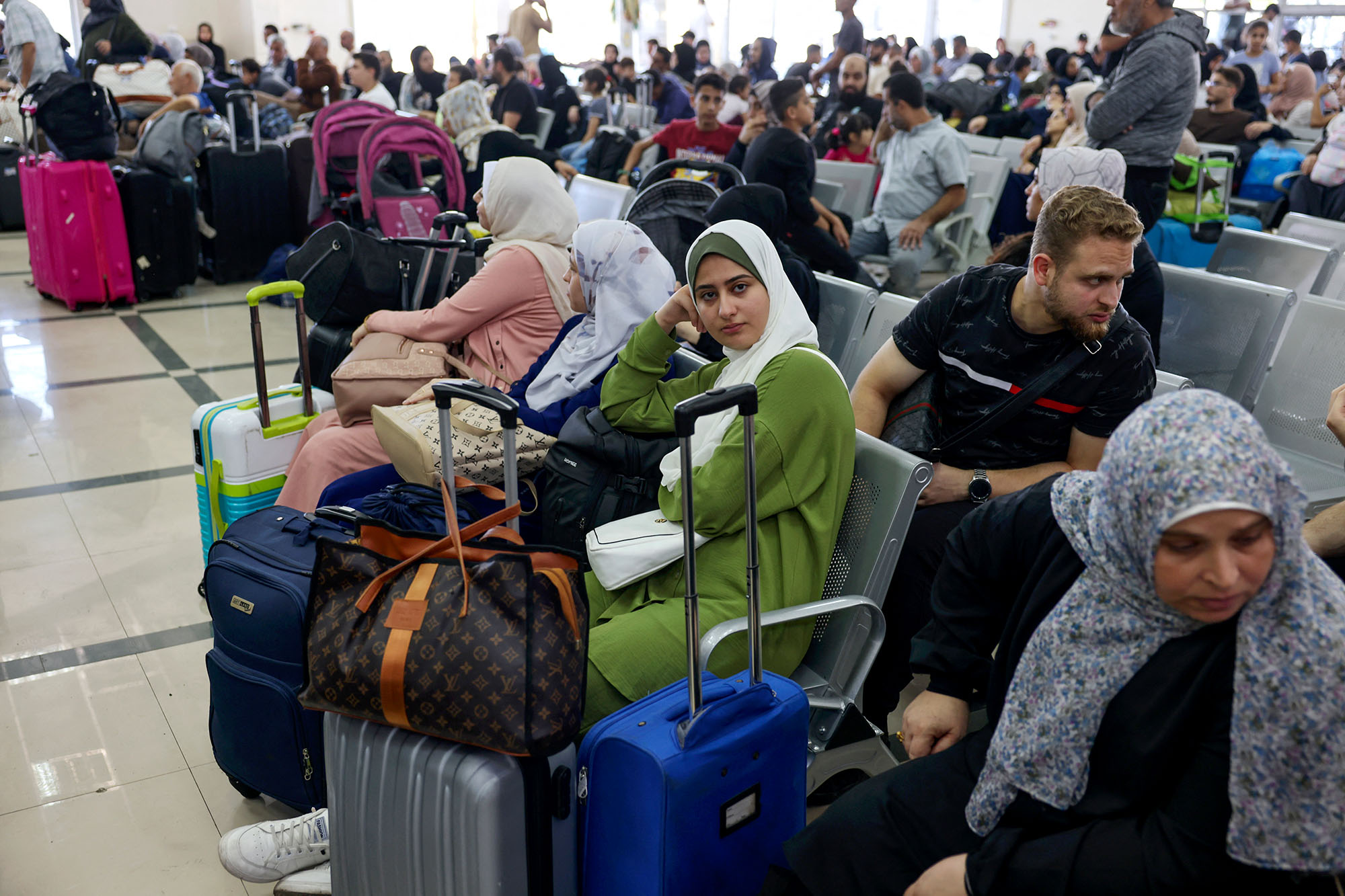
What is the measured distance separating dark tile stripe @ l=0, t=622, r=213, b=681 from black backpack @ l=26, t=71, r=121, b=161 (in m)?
4.22

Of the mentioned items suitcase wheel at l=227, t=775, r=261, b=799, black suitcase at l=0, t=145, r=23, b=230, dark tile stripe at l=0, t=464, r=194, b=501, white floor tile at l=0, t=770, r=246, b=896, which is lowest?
black suitcase at l=0, t=145, r=23, b=230

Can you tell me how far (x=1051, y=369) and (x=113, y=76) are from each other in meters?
8.13

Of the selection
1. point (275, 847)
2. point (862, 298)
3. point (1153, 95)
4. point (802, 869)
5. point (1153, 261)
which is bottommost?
point (275, 847)

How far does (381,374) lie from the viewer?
9.46 ft

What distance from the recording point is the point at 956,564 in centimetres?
158

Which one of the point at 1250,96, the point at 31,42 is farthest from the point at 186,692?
the point at 1250,96

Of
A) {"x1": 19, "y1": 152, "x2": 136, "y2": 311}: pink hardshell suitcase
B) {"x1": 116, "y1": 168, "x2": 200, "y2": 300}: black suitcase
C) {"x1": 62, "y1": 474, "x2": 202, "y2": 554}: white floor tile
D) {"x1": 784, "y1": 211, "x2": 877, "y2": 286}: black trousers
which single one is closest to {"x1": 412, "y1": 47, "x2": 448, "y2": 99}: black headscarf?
{"x1": 116, "y1": 168, "x2": 200, "y2": 300}: black suitcase

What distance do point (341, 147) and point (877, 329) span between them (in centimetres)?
427

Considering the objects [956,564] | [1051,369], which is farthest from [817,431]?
[1051,369]

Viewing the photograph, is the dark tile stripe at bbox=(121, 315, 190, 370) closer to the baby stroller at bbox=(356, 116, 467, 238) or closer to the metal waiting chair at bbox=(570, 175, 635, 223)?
the baby stroller at bbox=(356, 116, 467, 238)

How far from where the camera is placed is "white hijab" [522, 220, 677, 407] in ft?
8.74

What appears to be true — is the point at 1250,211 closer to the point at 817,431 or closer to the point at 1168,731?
the point at 817,431

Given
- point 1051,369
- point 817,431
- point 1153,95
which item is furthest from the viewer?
point 1153,95

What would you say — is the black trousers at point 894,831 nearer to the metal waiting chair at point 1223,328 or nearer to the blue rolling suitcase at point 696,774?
the blue rolling suitcase at point 696,774
